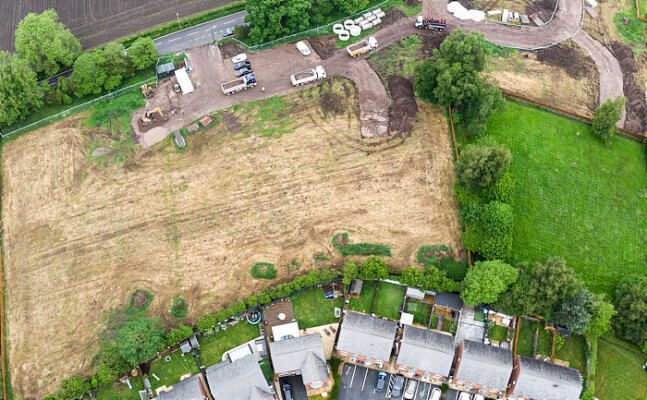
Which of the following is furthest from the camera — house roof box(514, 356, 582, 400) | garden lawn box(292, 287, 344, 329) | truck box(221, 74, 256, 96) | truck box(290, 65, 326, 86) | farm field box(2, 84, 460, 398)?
truck box(290, 65, 326, 86)

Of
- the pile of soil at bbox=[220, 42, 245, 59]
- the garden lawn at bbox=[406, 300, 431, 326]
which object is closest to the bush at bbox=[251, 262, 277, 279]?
the garden lawn at bbox=[406, 300, 431, 326]

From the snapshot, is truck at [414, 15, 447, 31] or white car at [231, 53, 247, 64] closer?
white car at [231, 53, 247, 64]

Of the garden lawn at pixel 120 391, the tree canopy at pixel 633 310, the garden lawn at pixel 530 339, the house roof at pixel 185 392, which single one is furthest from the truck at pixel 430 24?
the garden lawn at pixel 120 391

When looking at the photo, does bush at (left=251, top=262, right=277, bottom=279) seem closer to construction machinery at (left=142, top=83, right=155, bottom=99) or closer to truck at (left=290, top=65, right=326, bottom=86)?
truck at (left=290, top=65, right=326, bottom=86)

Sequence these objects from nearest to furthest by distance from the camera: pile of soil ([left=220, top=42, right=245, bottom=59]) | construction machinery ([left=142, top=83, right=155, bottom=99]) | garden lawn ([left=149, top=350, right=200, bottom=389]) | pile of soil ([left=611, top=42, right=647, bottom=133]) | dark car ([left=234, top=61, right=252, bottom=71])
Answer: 1. garden lawn ([left=149, top=350, right=200, bottom=389])
2. pile of soil ([left=611, top=42, right=647, bottom=133])
3. construction machinery ([left=142, top=83, right=155, bottom=99])
4. dark car ([left=234, top=61, right=252, bottom=71])
5. pile of soil ([left=220, top=42, right=245, bottom=59])

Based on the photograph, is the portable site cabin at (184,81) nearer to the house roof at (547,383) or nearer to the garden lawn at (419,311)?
the garden lawn at (419,311)

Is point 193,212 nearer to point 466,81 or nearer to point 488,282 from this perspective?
A: point 488,282

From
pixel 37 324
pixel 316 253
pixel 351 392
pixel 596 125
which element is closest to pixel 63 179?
pixel 37 324

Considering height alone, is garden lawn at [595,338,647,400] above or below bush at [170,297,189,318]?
→ below
